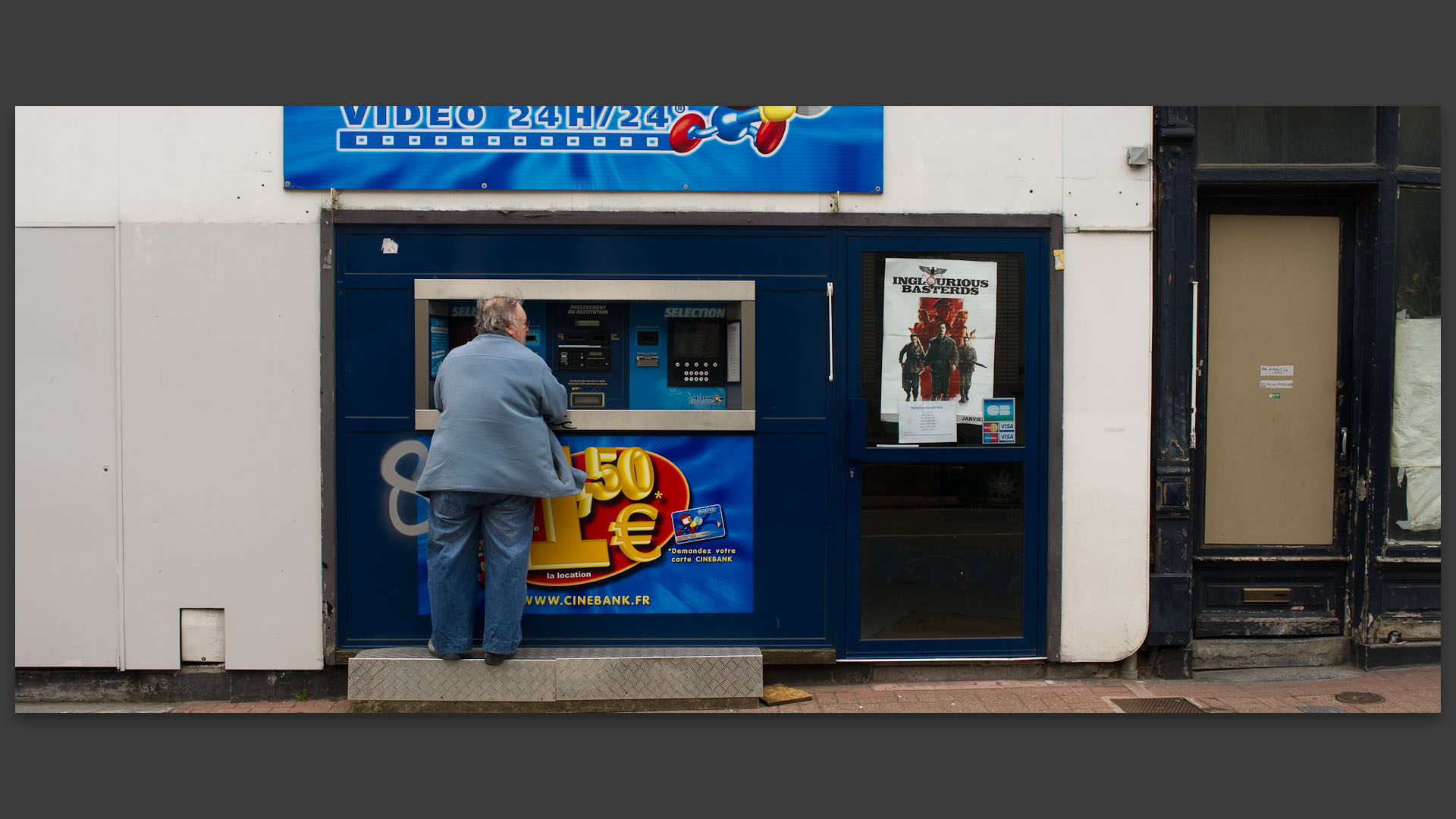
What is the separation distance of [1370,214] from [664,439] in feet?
13.0

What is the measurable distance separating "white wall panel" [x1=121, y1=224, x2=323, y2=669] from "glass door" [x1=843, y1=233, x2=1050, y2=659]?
2.72 metres

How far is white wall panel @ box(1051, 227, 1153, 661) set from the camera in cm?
490

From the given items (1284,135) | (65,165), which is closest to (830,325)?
(1284,135)

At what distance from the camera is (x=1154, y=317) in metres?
4.98

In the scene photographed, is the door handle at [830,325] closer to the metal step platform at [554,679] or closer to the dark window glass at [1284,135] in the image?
the metal step platform at [554,679]

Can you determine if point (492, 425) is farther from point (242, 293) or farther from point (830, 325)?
point (830, 325)

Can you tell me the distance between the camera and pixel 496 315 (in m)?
4.50

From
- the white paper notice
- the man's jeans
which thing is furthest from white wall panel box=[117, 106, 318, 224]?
the white paper notice

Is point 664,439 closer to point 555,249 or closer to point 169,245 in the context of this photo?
point 555,249

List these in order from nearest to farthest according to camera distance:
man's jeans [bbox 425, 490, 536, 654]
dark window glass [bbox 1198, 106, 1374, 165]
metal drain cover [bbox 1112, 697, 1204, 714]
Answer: man's jeans [bbox 425, 490, 536, 654], metal drain cover [bbox 1112, 697, 1204, 714], dark window glass [bbox 1198, 106, 1374, 165]

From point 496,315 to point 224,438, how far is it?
154cm

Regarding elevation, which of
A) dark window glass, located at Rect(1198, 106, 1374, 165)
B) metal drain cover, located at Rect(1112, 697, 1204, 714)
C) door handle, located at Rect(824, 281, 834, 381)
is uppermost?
dark window glass, located at Rect(1198, 106, 1374, 165)

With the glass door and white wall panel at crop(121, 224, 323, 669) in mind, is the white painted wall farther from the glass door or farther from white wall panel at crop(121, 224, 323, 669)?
the glass door

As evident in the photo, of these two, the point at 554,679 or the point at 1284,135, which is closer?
the point at 554,679
